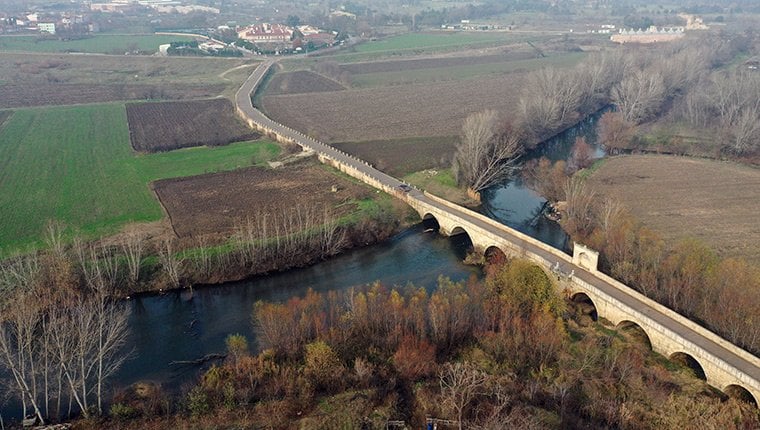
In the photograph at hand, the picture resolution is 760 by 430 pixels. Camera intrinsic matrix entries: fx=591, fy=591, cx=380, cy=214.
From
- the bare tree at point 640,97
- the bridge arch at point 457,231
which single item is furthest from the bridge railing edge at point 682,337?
the bare tree at point 640,97

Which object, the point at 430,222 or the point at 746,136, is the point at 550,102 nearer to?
the point at 746,136

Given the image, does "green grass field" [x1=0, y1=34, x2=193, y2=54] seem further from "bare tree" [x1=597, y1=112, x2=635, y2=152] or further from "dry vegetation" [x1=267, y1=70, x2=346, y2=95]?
"bare tree" [x1=597, y1=112, x2=635, y2=152]

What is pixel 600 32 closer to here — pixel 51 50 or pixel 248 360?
pixel 51 50

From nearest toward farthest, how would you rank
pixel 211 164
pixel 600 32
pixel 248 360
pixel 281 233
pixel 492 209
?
pixel 248 360 → pixel 281 233 → pixel 492 209 → pixel 211 164 → pixel 600 32

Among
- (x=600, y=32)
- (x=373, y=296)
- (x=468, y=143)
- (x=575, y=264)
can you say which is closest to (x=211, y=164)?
(x=468, y=143)

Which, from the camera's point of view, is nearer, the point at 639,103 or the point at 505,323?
the point at 505,323

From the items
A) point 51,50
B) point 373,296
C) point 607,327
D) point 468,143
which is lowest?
point 607,327
